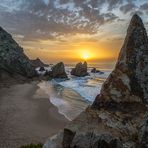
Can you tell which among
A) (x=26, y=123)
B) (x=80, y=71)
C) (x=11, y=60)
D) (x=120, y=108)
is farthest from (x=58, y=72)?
(x=120, y=108)

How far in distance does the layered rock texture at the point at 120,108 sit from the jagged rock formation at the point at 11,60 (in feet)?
147

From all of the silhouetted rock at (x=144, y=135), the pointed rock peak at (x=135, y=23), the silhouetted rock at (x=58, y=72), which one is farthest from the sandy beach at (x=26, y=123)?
the silhouetted rock at (x=58, y=72)

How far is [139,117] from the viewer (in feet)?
25.8

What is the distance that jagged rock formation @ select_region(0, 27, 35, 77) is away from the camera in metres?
52.8

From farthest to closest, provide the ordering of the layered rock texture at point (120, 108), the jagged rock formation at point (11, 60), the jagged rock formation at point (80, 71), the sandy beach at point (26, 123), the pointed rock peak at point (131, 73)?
the jagged rock formation at point (80, 71) → the jagged rock formation at point (11, 60) → the sandy beach at point (26, 123) → the pointed rock peak at point (131, 73) → the layered rock texture at point (120, 108)

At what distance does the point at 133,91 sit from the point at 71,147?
2.56 meters

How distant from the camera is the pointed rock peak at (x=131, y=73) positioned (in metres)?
8.21

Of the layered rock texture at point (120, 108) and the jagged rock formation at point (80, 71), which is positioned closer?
the layered rock texture at point (120, 108)

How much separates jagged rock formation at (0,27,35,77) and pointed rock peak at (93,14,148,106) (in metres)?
44.8

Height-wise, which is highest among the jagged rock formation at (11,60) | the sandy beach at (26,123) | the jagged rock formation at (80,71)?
the jagged rock formation at (11,60)

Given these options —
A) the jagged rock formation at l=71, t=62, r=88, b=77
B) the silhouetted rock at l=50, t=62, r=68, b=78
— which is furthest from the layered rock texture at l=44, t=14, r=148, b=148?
the jagged rock formation at l=71, t=62, r=88, b=77

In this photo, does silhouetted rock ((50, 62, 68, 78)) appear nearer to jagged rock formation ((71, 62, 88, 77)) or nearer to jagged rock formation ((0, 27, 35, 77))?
jagged rock formation ((0, 27, 35, 77))

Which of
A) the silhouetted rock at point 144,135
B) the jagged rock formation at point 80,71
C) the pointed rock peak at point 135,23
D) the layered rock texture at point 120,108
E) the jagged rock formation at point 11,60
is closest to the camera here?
the silhouetted rock at point 144,135

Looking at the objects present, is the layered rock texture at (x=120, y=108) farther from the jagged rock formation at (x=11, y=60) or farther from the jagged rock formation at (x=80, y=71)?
the jagged rock formation at (x=80, y=71)
